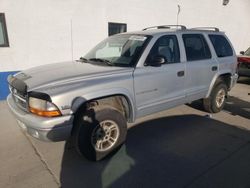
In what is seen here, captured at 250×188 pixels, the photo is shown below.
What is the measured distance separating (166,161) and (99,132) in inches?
42.0

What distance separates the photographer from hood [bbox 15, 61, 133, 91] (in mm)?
3067

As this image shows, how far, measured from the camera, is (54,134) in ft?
9.43

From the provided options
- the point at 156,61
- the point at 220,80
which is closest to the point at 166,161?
the point at 156,61

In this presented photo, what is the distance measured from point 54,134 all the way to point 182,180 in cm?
172

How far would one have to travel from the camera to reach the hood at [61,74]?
10.1 feet

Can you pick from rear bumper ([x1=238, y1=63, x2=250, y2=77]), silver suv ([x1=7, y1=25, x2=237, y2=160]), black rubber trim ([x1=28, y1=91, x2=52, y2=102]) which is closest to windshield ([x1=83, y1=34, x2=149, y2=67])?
silver suv ([x1=7, y1=25, x2=237, y2=160])

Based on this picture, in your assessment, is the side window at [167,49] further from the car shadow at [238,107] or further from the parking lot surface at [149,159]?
the car shadow at [238,107]

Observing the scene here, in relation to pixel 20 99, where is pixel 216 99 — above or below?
below

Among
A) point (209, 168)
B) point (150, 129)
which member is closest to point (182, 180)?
point (209, 168)

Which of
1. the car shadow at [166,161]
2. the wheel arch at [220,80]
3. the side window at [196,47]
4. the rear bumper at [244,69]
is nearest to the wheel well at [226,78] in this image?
the wheel arch at [220,80]

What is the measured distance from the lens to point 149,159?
3.38 metres

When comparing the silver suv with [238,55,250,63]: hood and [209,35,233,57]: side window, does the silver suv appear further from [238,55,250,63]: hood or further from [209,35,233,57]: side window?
[238,55,250,63]: hood

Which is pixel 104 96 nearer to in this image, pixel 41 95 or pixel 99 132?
pixel 99 132

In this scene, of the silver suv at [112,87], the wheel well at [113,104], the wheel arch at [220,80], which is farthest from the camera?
the wheel arch at [220,80]
